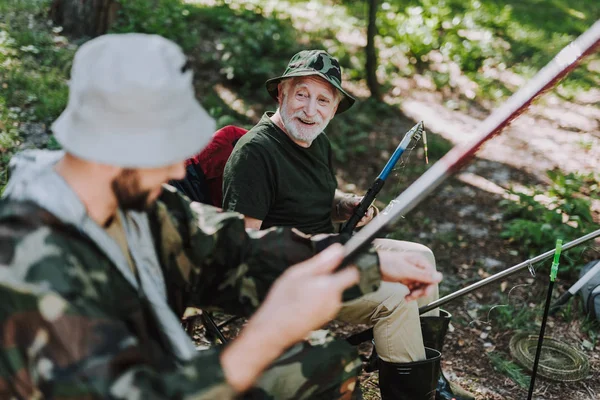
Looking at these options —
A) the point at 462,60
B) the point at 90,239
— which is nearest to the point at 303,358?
the point at 90,239

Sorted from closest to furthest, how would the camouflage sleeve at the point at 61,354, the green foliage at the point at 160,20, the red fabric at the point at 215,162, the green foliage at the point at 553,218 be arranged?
the camouflage sleeve at the point at 61,354, the red fabric at the point at 215,162, the green foliage at the point at 553,218, the green foliage at the point at 160,20

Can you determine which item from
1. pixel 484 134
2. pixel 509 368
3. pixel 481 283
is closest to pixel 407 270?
pixel 484 134

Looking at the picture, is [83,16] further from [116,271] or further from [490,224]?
[116,271]

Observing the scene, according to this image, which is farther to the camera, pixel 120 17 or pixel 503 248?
pixel 120 17

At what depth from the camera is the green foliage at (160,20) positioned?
247 inches

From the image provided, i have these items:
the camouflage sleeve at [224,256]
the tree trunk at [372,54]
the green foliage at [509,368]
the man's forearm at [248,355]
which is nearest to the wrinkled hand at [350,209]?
the camouflage sleeve at [224,256]

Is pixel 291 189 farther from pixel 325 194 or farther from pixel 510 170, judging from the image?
pixel 510 170

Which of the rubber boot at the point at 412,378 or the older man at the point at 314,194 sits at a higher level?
the older man at the point at 314,194

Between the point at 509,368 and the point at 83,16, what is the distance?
530 cm

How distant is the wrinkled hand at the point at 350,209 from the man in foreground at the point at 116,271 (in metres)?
1.40

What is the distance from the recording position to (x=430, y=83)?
320 inches

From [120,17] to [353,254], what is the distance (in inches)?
216

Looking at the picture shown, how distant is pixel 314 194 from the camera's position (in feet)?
10.1

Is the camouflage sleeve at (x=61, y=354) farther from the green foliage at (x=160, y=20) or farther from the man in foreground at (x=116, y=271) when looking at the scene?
the green foliage at (x=160, y=20)
